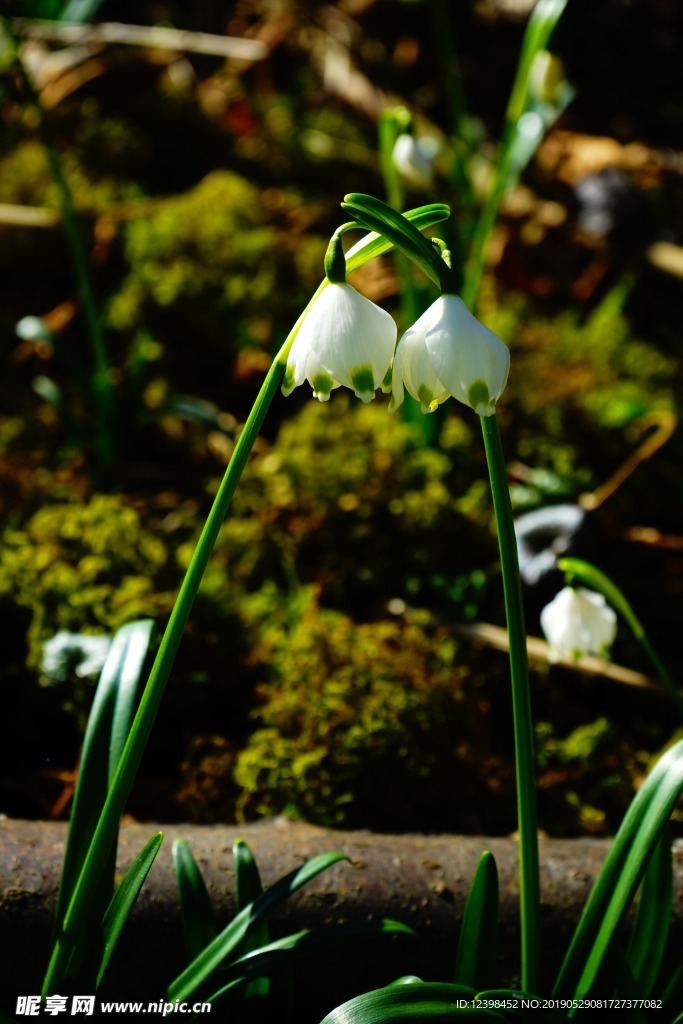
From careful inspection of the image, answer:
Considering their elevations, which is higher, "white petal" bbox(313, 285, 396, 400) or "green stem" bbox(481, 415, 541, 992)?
"white petal" bbox(313, 285, 396, 400)

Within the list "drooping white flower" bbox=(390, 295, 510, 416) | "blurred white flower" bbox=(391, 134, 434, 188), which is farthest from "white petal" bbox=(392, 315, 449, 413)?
"blurred white flower" bbox=(391, 134, 434, 188)

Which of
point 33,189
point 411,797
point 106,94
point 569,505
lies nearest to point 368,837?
point 411,797

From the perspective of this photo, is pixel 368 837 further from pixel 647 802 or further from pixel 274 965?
pixel 647 802

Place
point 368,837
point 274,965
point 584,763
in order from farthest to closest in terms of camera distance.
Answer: point 584,763, point 368,837, point 274,965

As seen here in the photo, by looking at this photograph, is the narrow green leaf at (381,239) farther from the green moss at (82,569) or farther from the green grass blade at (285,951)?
the green moss at (82,569)

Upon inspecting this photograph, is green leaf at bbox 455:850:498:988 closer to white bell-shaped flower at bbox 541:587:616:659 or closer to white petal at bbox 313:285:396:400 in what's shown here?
white bell-shaped flower at bbox 541:587:616:659
